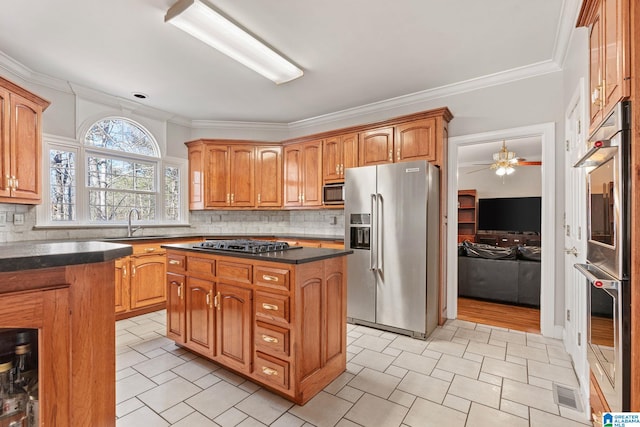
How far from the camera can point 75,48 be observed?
9.14 feet

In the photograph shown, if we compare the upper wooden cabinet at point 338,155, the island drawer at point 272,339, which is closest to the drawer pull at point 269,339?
the island drawer at point 272,339

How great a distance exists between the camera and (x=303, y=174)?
4535 millimetres

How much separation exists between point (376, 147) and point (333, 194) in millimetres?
840

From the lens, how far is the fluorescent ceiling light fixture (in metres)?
2.15

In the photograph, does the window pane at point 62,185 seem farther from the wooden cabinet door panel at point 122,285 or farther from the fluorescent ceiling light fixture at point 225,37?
the fluorescent ceiling light fixture at point 225,37

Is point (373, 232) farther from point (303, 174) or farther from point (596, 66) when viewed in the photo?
point (596, 66)

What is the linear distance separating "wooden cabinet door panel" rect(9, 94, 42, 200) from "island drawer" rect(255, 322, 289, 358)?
8.69 ft

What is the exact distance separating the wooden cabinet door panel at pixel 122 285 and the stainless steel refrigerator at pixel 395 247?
2.59 metres

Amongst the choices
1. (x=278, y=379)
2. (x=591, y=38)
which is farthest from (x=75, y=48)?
(x=591, y=38)

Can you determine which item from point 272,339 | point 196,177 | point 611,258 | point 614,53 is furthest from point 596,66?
point 196,177

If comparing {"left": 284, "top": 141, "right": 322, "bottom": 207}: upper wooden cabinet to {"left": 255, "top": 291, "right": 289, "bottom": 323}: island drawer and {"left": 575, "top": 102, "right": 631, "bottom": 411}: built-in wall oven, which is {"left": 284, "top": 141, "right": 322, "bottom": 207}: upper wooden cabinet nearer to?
{"left": 255, "top": 291, "right": 289, "bottom": 323}: island drawer

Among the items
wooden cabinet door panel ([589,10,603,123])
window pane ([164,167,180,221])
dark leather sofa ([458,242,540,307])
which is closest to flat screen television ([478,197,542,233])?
dark leather sofa ([458,242,540,307])

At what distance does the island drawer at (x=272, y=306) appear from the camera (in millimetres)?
1939

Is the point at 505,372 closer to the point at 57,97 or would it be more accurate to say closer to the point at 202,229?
the point at 202,229
